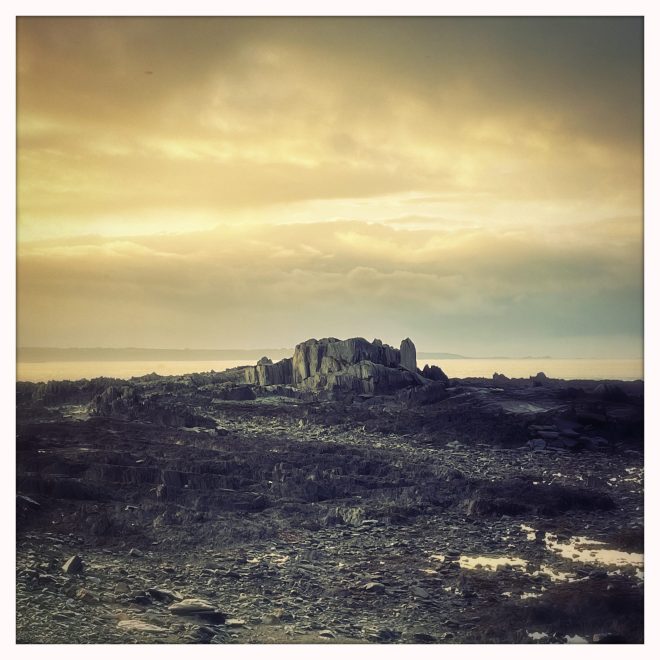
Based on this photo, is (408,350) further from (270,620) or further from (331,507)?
(270,620)

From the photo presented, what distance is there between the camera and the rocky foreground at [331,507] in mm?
6641

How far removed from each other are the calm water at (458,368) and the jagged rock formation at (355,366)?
218 millimetres

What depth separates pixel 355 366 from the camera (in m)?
7.37

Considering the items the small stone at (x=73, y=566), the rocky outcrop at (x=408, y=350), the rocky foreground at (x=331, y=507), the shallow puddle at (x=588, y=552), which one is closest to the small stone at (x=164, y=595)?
the rocky foreground at (x=331, y=507)

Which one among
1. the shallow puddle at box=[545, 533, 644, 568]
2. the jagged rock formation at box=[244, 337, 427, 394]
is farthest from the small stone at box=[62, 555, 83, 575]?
the shallow puddle at box=[545, 533, 644, 568]

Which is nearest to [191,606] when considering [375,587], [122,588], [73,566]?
[122,588]

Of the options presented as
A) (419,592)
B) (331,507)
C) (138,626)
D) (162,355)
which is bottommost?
(138,626)

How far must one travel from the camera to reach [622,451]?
A: 7.10m

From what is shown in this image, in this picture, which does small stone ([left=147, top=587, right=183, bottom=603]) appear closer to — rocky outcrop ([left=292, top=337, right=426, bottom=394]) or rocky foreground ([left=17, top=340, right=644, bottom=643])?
rocky foreground ([left=17, top=340, right=644, bottom=643])

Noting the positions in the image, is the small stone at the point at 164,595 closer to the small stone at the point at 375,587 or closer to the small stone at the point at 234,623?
the small stone at the point at 234,623

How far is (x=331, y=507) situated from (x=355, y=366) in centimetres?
133

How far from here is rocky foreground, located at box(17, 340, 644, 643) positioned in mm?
6641

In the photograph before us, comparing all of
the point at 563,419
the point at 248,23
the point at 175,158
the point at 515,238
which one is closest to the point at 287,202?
the point at 175,158
